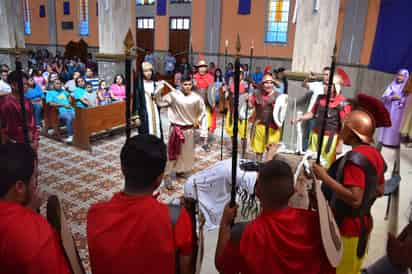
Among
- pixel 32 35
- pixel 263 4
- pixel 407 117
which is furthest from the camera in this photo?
pixel 32 35

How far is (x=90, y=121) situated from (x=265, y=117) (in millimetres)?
3273

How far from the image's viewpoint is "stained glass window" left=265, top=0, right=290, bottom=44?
456 inches

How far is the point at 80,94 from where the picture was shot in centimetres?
668

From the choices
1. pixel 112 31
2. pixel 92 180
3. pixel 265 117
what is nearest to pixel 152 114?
pixel 92 180

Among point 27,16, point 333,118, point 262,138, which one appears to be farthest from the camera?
point 27,16

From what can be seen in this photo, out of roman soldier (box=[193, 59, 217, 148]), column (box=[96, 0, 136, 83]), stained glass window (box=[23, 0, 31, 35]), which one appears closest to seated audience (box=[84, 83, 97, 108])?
column (box=[96, 0, 136, 83])

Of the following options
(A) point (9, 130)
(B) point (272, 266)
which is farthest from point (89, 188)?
(B) point (272, 266)

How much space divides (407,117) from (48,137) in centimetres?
727

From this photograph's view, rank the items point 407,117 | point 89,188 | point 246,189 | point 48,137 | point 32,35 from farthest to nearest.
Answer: point 32,35 → point 48,137 → point 407,117 → point 89,188 → point 246,189

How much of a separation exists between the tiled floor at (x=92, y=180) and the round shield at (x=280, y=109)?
1.55 meters

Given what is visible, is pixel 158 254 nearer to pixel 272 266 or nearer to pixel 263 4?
pixel 272 266

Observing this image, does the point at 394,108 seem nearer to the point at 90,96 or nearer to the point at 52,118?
the point at 90,96

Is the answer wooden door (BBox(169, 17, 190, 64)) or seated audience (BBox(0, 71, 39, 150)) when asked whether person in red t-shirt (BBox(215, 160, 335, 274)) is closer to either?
seated audience (BBox(0, 71, 39, 150))

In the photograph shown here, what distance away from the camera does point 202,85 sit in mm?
7199
